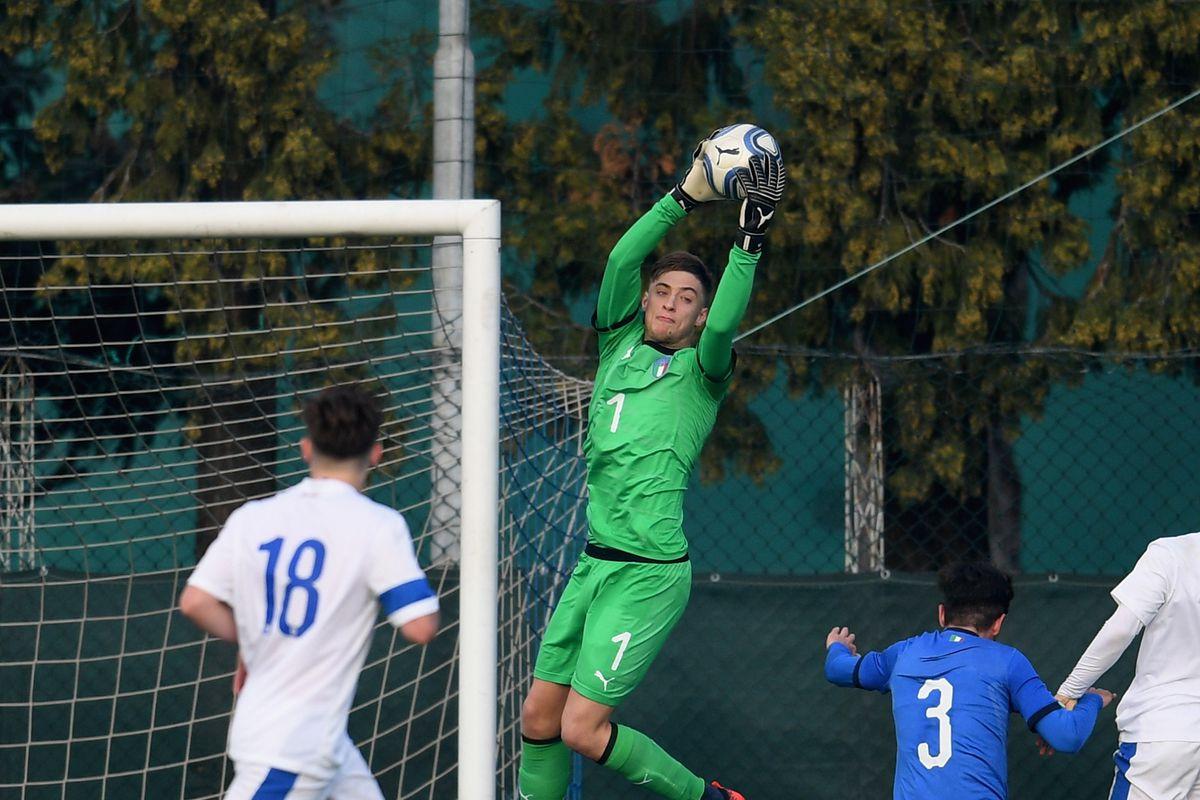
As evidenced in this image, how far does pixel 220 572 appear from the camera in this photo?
3.23 metres

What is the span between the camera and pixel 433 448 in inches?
212

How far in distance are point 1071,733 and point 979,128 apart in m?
4.07

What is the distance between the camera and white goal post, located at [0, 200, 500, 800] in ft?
12.8

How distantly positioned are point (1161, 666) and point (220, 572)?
2.78m

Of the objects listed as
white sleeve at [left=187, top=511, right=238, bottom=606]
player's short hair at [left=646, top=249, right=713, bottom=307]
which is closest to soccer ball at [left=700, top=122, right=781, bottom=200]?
player's short hair at [left=646, top=249, right=713, bottom=307]

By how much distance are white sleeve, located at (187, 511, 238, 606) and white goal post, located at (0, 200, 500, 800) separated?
82 centimetres

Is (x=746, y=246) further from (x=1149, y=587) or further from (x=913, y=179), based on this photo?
(x=913, y=179)

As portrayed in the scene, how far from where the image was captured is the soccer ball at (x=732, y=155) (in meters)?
4.15

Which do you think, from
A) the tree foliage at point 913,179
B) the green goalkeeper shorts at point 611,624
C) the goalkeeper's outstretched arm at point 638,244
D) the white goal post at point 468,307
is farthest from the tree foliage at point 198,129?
the green goalkeeper shorts at point 611,624

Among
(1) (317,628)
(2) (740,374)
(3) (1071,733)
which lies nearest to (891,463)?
(2) (740,374)

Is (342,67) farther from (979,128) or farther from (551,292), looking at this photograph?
(979,128)

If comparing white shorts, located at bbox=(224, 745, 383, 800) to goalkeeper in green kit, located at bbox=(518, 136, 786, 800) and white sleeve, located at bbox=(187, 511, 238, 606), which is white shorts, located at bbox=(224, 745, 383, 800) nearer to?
white sleeve, located at bbox=(187, 511, 238, 606)

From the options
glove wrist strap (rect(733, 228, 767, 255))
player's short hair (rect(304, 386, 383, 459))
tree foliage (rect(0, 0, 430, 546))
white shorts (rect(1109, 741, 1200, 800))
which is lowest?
white shorts (rect(1109, 741, 1200, 800))

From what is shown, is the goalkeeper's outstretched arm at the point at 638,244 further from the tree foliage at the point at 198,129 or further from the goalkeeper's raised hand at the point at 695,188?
the tree foliage at the point at 198,129
